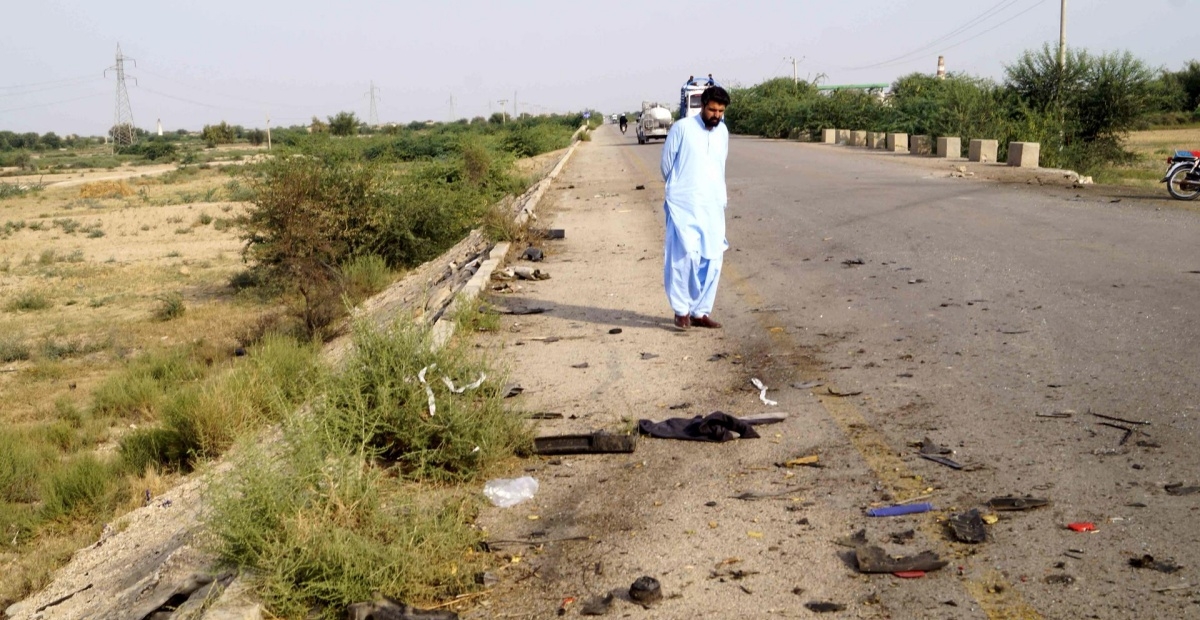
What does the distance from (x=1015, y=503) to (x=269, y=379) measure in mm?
6340

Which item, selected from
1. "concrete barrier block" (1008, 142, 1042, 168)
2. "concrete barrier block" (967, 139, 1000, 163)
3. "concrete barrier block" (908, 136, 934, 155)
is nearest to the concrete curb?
"concrete barrier block" (1008, 142, 1042, 168)

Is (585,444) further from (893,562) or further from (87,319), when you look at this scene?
(87,319)

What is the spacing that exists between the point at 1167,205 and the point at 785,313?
386 inches

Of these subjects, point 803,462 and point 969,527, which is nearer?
point 969,527

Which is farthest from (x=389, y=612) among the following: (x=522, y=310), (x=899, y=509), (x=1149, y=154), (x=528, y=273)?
(x=1149, y=154)

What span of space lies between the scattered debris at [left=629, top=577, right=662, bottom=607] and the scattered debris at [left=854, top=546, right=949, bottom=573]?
838 mm

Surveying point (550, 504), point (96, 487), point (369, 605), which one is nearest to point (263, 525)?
point (369, 605)

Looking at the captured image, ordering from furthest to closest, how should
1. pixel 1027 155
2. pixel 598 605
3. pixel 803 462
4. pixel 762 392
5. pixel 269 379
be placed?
pixel 1027 155
pixel 269 379
pixel 762 392
pixel 803 462
pixel 598 605

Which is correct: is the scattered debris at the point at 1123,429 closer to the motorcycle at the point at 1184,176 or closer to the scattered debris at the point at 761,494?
the scattered debris at the point at 761,494

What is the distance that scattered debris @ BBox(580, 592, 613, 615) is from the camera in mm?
4117

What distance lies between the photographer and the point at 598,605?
4160 mm

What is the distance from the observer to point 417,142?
71.6 meters

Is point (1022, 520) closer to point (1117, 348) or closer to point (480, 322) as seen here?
point (1117, 348)

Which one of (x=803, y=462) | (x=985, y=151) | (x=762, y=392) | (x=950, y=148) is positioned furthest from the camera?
(x=950, y=148)
